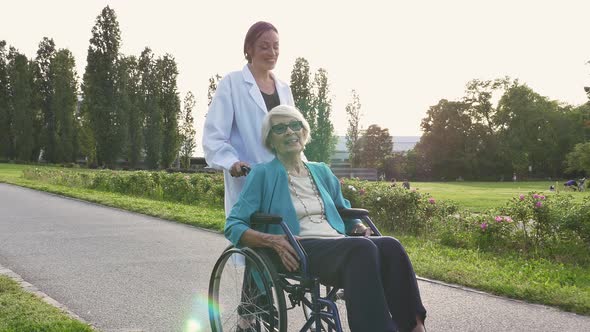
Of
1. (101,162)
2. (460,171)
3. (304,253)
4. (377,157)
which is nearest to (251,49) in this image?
(304,253)

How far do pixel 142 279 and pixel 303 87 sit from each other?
5501cm

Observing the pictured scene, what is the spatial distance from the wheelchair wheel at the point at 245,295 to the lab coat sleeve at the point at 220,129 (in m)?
0.53

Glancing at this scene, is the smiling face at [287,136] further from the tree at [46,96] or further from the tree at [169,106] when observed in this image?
the tree at [46,96]

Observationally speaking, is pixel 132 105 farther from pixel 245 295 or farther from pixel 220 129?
pixel 245 295

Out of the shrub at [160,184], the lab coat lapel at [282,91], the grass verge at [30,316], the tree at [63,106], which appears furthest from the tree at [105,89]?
the lab coat lapel at [282,91]

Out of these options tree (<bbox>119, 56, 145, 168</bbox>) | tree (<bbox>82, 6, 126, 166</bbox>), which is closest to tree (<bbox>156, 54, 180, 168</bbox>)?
tree (<bbox>119, 56, 145, 168</bbox>)

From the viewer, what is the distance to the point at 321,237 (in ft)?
10.2

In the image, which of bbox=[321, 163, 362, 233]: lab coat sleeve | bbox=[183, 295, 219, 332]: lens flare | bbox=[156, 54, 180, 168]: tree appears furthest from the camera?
bbox=[156, 54, 180, 168]: tree

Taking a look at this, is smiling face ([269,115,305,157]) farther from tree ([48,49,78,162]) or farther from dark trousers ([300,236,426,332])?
tree ([48,49,78,162])

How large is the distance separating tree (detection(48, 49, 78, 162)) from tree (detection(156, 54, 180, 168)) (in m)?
9.63

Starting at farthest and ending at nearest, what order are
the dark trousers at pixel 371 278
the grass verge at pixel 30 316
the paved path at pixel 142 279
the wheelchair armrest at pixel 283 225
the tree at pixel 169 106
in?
1. the tree at pixel 169 106
2. the paved path at pixel 142 279
3. the grass verge at pixel 30 316
4. the wheelchair armrest at pixel 283 225
5. the dark trousers at pixel 371 278

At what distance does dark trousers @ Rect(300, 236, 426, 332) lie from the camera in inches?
105

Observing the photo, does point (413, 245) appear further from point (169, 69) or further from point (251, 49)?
point (169, 69)

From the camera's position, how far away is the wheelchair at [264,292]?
2.87 meters
